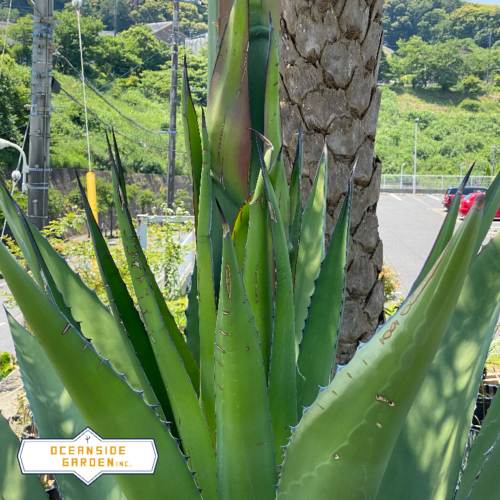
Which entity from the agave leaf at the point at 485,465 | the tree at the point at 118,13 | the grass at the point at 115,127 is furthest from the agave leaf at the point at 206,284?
the tree at the point at 118,13

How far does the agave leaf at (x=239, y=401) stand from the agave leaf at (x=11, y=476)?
0.30 meters

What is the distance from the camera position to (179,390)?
0.69 meters

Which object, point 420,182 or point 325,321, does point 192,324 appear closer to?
point 325,321

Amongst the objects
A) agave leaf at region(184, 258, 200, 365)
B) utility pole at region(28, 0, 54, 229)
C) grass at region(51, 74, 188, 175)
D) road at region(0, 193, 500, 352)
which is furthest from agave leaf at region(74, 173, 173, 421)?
grass at region(51, 74, 188, 175)

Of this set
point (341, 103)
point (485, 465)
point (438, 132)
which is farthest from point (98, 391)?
point (438, 132)

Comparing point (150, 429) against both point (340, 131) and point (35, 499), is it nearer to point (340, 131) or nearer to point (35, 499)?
point (35, 499)

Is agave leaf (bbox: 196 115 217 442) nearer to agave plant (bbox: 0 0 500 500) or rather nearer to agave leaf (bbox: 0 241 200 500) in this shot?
agave plant (bbox: 0 0 500 500)

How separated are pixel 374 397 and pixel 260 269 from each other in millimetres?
298

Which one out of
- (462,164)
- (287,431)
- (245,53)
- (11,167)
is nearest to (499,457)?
(287,431)

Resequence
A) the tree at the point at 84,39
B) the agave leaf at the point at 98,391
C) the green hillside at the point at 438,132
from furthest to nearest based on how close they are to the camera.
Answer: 1. the green hillside at the point at 438,132
2. the tree at the point at 84,39
3. the agave leaf at the point at 98,391

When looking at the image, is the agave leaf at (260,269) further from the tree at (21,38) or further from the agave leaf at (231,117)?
the tree at (21,38)

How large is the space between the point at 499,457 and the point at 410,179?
134 feet

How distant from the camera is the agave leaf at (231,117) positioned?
2.37 feet

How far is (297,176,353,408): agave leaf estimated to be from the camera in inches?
30.6
